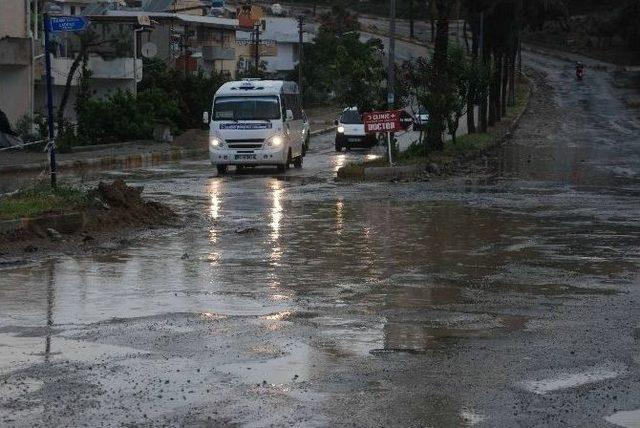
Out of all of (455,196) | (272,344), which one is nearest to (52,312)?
(272,344)

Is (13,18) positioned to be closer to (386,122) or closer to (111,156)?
(111,156)

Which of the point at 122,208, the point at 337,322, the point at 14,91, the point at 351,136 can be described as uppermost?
the point at 14,91

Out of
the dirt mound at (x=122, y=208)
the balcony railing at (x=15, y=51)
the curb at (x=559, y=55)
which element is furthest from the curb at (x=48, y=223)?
the curb at (x=559, y=55)

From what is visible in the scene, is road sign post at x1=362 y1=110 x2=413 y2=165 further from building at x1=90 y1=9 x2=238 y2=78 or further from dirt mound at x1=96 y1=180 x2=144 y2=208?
building at x1=90 y1=9 x2=238 y2=78

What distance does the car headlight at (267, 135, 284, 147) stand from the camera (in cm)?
3397

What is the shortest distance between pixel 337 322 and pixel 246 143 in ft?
75.6

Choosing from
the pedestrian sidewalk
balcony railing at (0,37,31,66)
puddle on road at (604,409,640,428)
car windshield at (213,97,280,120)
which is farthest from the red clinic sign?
puddle on road at (604,409,640,428)

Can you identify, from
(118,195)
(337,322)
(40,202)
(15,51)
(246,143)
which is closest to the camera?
(337,322)

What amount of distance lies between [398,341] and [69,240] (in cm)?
782

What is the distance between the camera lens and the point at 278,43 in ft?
372

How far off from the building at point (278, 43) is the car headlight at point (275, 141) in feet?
236

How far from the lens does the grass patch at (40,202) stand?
17.5 metres

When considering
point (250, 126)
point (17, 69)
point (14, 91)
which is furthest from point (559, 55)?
point (250, 126)

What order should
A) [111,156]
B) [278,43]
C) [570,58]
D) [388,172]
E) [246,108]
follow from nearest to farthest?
[388,172], [246,108], [111,156], [278,43], [570,58]
